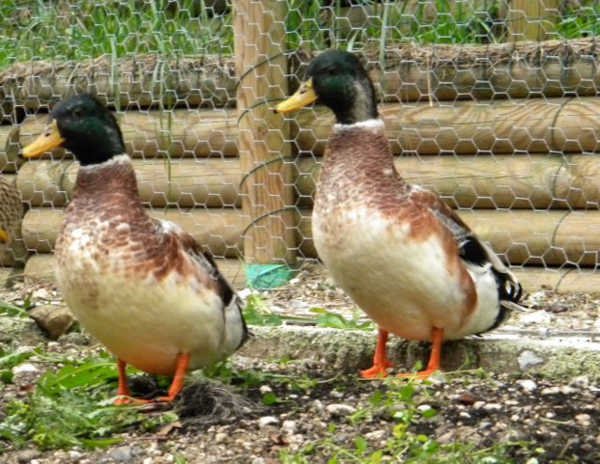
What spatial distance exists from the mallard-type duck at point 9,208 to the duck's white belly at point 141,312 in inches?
91.6

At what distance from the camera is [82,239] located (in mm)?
3139

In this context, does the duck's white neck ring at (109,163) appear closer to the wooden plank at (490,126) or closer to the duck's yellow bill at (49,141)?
the duck's yellow bill at (49,141)

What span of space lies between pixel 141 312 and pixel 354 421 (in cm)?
61

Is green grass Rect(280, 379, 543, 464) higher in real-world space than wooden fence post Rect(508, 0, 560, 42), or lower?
lower

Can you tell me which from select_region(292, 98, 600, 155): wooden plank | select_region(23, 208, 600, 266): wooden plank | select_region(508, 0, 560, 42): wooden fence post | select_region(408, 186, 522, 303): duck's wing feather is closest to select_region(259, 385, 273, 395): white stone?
select_region(408, 186, 522, 303): duck's wing feather

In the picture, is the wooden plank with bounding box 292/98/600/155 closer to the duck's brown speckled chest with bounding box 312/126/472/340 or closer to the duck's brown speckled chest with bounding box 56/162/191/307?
the duck's brown speckled chest with bounding box 312/126/472/340

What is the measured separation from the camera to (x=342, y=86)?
11.5 ft

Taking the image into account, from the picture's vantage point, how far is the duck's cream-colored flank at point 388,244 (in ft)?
10.9

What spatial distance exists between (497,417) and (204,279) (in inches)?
33.3

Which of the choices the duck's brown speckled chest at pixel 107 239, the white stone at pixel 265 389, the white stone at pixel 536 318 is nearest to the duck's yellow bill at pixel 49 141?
the duck's brown speckled chest at pixel 107 239

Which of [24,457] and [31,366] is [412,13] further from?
[24,457]

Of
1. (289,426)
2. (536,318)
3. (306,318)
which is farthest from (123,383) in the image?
(536,318)

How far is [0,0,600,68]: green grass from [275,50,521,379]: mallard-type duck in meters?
1.28

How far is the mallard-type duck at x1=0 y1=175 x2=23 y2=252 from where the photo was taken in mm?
5535
